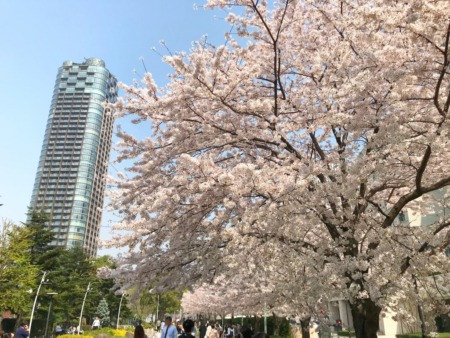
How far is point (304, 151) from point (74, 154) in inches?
5506

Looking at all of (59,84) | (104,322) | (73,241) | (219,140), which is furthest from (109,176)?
(59,84)

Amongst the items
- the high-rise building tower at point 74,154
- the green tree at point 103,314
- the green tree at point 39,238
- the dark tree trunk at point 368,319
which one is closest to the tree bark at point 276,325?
the dark tree trunk at point 368,319

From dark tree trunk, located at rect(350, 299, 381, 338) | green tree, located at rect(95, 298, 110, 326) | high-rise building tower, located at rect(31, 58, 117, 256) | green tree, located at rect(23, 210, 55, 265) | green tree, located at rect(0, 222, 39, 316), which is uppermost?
high-rise building tower, located at rect(31, 58, 117, 256)

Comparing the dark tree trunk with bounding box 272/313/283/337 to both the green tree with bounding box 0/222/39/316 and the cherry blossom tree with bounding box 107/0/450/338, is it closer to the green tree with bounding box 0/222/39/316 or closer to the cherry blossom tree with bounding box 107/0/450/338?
the cherry blossom tree with bounding box 107/0/450/338

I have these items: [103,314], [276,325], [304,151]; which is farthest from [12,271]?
[103,314]

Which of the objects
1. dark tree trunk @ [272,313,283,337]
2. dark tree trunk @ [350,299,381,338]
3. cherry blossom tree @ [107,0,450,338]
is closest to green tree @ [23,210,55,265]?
dark tree trunk @ [272,313,283,337]

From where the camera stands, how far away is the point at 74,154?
137 meters

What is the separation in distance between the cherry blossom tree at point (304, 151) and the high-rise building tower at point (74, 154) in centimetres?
11777

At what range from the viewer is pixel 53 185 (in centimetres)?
13312

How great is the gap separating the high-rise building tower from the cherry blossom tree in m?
118

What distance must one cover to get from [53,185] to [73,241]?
2477 centimetres

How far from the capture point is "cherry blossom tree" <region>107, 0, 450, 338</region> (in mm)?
6609

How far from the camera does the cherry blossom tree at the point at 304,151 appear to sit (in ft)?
21.7

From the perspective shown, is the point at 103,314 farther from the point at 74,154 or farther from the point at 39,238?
the point at 74,154
